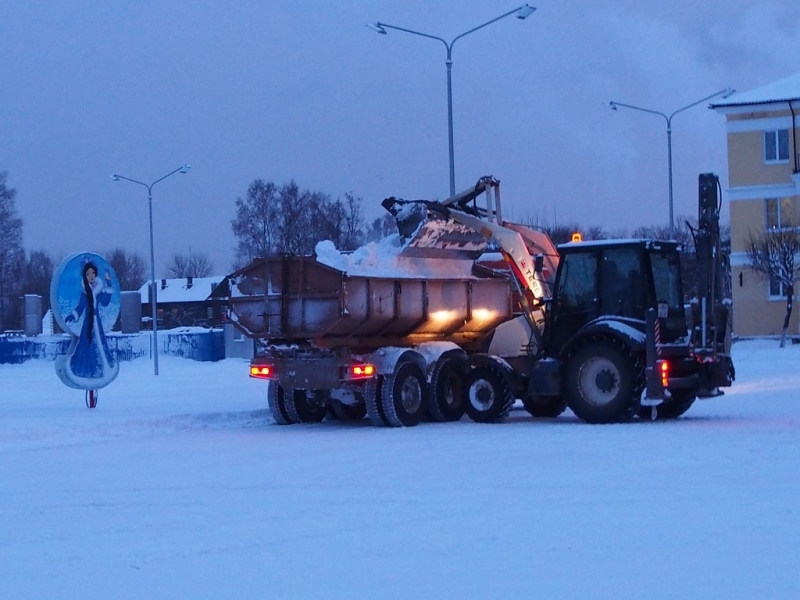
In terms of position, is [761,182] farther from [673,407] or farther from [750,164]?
[673,407]

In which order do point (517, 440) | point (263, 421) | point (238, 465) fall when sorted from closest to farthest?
1. point (238, 465)
2. point (517, 440)
3. point (263, 421)

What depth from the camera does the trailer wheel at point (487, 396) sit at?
1866 centimetres

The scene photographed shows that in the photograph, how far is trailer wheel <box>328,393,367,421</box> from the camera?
64.6 ft

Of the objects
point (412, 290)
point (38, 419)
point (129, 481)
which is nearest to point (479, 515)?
point (129, 481)

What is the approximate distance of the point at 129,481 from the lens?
1240cm

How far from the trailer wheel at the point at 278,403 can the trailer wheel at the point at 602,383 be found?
4715mm

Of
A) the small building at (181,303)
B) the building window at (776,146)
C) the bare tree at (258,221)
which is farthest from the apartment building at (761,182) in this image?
the small building at (181,303)

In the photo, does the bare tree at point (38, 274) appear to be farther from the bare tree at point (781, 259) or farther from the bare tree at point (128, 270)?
the bare tree at point (781, 259)

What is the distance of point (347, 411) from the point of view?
19875 mm

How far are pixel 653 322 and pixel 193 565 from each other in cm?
1036

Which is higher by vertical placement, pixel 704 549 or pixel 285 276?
pixel 285 276

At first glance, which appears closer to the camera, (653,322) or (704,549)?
(704,549)

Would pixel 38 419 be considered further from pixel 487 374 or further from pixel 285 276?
pixel 487 374

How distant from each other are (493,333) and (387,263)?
2557 mm
